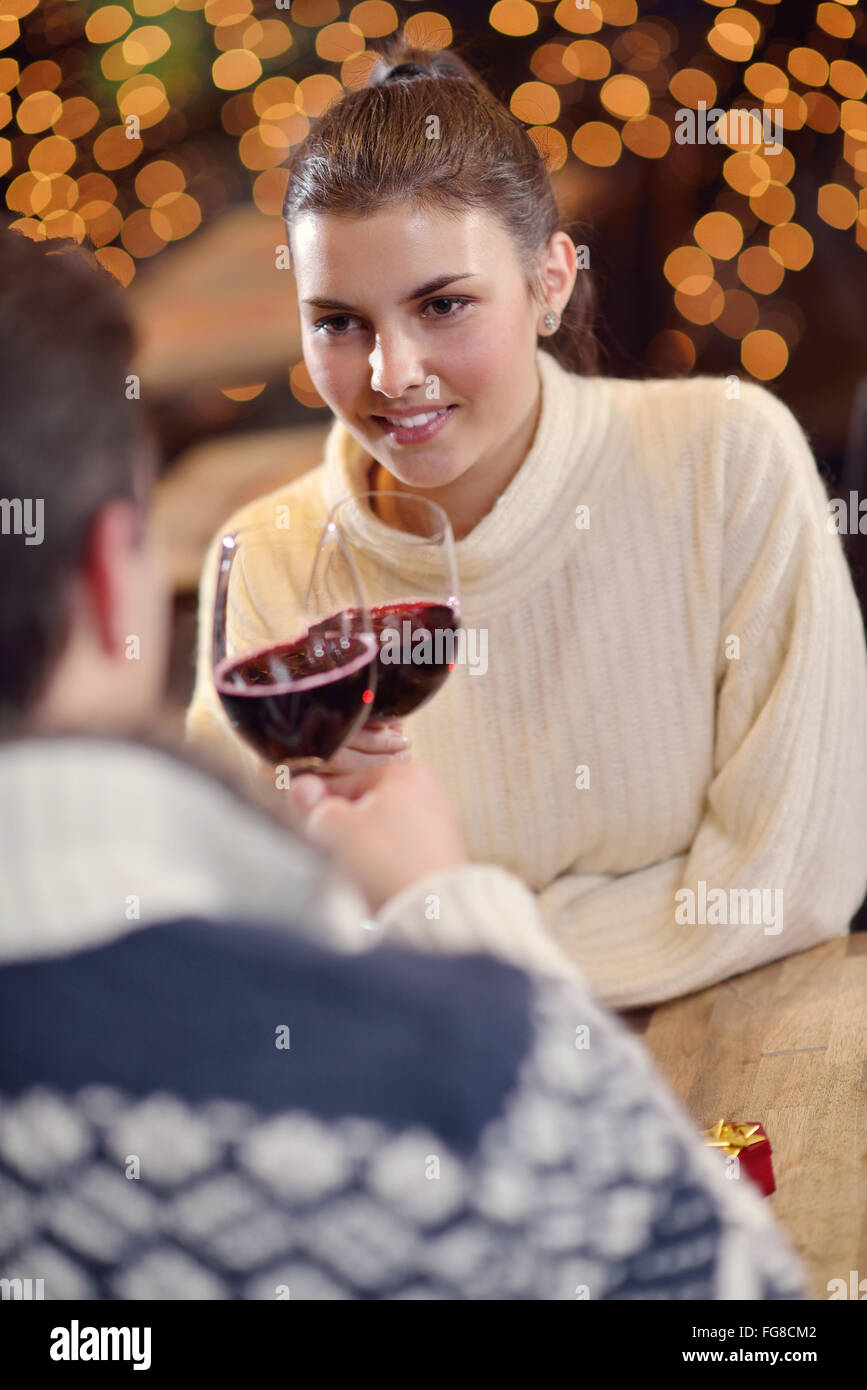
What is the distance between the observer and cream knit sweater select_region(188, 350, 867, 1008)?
144 cm

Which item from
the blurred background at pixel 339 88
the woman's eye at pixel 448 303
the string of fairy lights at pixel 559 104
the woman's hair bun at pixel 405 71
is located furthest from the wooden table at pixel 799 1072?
the string of fairy lights at pixel 559 104

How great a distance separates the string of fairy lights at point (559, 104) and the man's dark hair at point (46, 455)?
2172 mm

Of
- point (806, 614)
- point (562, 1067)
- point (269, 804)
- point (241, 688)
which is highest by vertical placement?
point (806, 614)

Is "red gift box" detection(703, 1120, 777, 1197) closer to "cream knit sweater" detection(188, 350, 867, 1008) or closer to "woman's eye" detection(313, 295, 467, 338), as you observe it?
"cream knit sweater" detection(188, 350, 867, 1008)

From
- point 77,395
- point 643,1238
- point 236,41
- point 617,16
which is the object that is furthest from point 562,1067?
point 236,41

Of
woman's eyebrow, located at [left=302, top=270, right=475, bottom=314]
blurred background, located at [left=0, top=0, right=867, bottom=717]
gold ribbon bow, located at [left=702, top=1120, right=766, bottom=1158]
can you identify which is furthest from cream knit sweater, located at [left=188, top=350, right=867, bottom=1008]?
blurred background, located at [left=0, top=0, right=867, bottom=717]

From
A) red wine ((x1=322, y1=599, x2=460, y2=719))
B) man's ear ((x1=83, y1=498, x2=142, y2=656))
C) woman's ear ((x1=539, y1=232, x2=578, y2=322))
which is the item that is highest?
woman's ear ((x1=539, y1=232, x2=578, y2=322))

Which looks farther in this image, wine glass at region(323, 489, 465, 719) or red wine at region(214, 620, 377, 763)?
wine glass at region(323, 489, 465, 719)

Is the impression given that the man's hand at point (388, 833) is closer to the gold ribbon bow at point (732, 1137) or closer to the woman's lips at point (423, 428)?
the gold ribbon bow at point (732, 1137)

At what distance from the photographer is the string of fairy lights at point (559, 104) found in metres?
2.77

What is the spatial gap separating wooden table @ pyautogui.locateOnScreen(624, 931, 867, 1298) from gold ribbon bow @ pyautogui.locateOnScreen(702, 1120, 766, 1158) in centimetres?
5

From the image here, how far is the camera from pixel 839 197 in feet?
9.81
